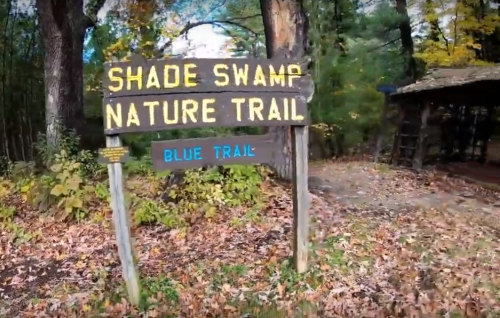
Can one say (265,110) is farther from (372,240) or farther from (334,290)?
(372,240)

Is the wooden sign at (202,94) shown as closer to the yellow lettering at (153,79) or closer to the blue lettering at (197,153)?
the yellow lettering at (153,79)

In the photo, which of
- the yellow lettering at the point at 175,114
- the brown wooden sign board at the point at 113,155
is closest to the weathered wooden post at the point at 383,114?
the yellow lettering at the point at 175,114

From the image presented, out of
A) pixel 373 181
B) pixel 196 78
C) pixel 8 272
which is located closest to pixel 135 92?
pixel 196 78

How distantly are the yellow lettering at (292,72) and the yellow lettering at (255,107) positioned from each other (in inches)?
13.7

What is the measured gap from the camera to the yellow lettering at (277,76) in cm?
471

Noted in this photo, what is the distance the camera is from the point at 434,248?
19.1 feet

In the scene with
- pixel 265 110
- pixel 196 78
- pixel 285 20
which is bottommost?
pixel 265 110

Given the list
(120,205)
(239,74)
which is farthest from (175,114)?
(120,205)

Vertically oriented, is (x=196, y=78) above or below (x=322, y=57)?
below

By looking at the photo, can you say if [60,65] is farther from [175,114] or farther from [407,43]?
[407,43]

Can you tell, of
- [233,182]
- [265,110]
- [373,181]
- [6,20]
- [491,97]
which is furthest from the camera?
[6,20]

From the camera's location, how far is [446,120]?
1568 cm

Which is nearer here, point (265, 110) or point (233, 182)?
point (265, 110)

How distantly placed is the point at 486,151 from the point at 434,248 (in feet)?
36.6
